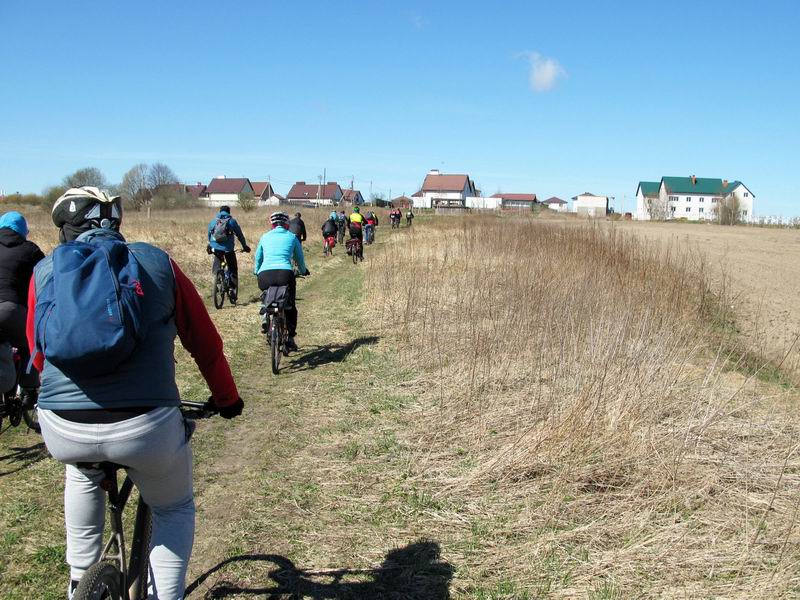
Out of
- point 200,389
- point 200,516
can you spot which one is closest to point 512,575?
point 200,516

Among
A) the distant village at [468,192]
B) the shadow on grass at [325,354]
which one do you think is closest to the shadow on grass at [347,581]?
the shadow on grass at [325,354]

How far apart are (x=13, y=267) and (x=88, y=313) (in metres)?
3.59

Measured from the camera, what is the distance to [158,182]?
84.4 meters

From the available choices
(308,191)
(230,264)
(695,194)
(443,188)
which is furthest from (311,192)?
(230,264)

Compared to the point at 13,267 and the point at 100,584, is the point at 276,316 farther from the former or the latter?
the point at 100,584

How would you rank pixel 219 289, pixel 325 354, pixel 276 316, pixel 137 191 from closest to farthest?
pixel 276 316, pixel 325 354, pixel 219 289, pixel 137 191

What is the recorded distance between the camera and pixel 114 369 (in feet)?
6.64

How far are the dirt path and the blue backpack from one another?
76.8 inches

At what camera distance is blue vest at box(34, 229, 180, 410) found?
2.05 metres

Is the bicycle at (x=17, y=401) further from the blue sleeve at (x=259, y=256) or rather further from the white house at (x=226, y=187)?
the white house at (x=226, y=187)

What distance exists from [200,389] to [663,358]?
4.65 metres

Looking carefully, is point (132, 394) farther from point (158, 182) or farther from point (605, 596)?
point (158, 182)

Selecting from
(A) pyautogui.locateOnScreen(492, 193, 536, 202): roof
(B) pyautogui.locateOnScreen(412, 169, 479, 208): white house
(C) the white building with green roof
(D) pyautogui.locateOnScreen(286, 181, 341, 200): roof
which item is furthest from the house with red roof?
(C) the white building with green roof

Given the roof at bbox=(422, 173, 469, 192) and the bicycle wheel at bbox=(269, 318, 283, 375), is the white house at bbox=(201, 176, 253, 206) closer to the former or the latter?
the roof at bbox=(422, 173, 469, 192)
